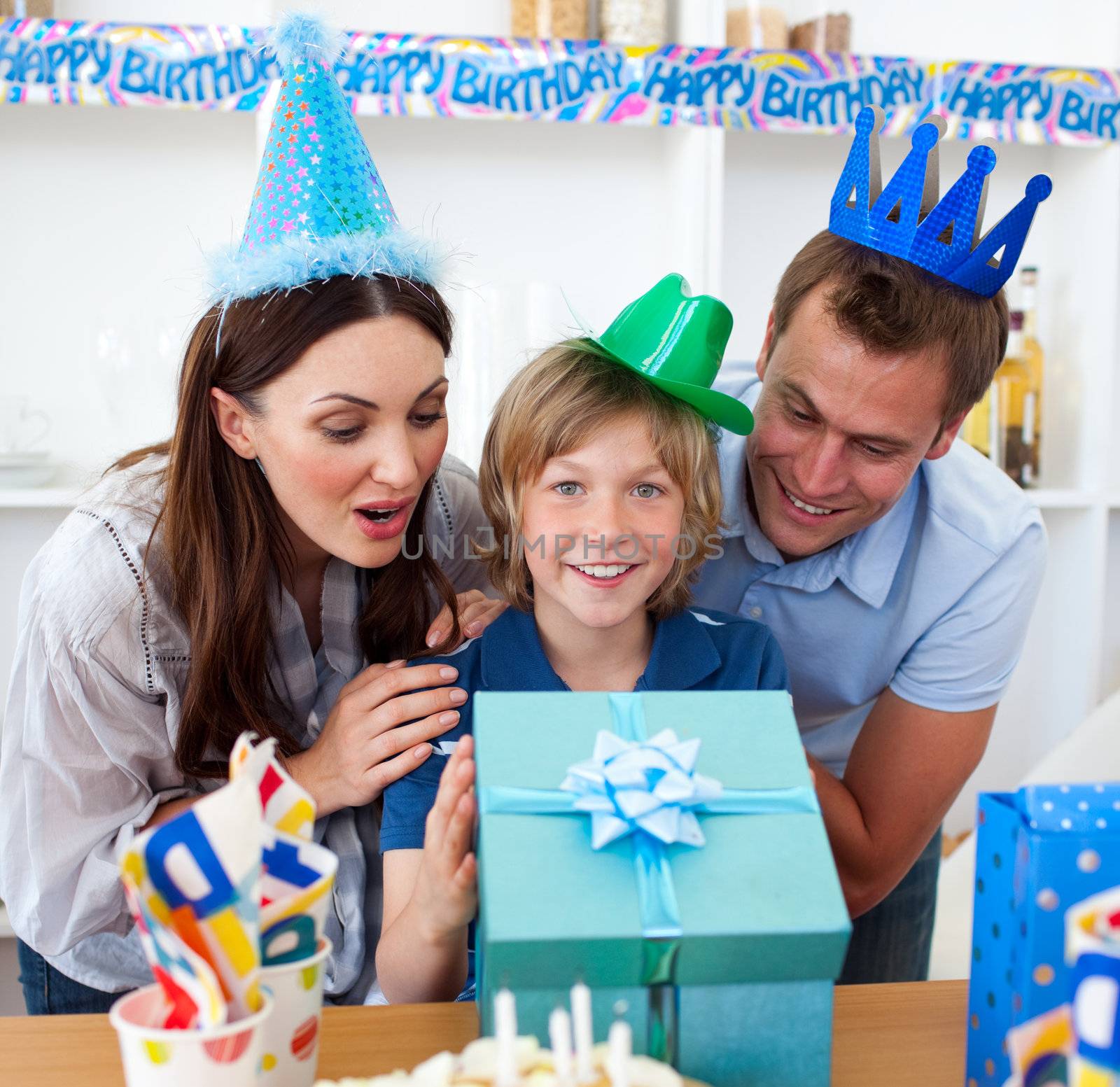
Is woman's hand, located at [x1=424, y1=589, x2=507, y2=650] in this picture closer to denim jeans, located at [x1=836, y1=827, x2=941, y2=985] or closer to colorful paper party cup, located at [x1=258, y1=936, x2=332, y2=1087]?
colorful paper party cup, located at [x1=258, y1=936, x2=332, y2=1087]

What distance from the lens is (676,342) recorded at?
3.83ft

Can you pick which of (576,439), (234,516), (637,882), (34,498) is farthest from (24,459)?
(637,882)

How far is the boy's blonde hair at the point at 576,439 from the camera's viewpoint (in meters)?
1.18

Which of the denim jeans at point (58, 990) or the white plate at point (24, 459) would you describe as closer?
the denim jeans at point (58, 990)

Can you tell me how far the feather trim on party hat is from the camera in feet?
3.97

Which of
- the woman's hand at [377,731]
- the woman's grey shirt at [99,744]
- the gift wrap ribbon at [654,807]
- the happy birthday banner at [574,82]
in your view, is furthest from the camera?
the happy birthday banner at [574,82]

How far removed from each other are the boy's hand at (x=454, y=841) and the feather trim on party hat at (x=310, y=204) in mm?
613

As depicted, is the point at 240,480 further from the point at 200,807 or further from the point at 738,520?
the point at 200,807

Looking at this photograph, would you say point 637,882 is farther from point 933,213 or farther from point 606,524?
point 933,213

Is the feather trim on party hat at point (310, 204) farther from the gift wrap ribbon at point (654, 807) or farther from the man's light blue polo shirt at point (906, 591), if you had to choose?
the gift wrap ribbon at point (654, 807)

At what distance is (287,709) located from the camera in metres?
1.37

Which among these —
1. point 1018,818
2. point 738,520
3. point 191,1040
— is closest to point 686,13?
point 738,520

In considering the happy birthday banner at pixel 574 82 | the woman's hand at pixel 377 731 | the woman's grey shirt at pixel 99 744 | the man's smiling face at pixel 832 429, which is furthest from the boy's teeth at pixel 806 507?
the happy birthday banner at pixel 574 82

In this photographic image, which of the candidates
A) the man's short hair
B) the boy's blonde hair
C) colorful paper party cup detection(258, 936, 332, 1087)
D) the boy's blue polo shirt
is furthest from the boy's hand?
the man's short hair
